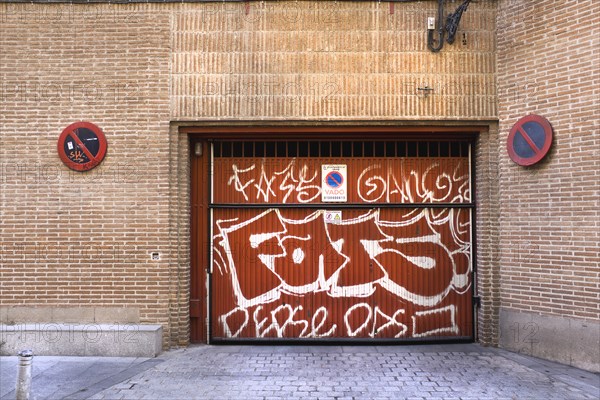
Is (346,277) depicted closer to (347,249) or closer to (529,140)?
(347,249)

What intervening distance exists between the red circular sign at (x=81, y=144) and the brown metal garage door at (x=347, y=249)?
6.29ft

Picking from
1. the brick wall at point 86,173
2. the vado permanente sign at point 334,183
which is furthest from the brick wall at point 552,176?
the brick wall at point 86,173

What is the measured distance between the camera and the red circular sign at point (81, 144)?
7004 millimetres

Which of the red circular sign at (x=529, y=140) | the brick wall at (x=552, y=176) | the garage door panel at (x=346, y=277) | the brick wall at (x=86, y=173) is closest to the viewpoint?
the brick wall at (x=552, y=176)

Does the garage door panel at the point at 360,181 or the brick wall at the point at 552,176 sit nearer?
the brick wall at the point at 552,176

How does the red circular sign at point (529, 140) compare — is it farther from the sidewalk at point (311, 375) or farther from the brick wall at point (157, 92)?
the sidewalk at point (311, 375)

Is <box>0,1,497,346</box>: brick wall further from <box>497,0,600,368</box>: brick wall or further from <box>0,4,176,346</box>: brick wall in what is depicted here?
<box>497,0,600,368</box>: brick wall

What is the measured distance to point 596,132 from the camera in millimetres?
6227

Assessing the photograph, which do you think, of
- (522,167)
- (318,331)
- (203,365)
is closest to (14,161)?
(203,365)

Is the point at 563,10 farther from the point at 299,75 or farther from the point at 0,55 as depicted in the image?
the point at 0,55

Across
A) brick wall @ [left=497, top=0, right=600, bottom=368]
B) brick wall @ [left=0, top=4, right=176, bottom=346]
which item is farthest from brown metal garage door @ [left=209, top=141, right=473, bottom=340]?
brick wall @ [left=0, top=4, right=176, bottom=346]

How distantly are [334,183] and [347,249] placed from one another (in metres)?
1.12

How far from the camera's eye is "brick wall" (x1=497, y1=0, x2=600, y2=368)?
247 inches

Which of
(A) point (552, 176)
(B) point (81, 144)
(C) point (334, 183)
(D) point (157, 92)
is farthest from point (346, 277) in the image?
(B) point (81, 144)
